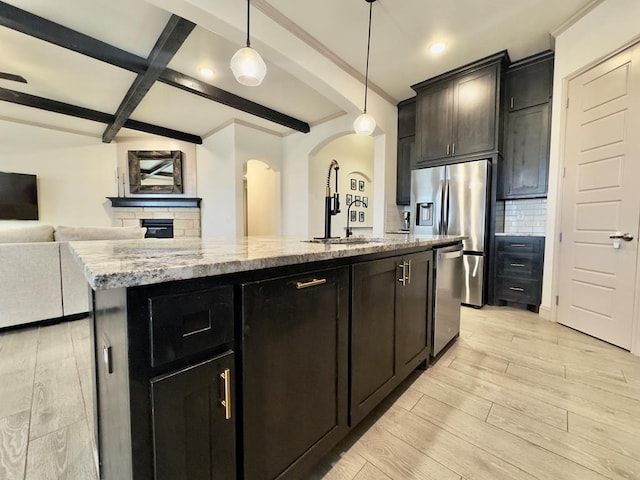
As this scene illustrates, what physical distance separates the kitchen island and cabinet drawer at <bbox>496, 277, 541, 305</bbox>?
9.21ft

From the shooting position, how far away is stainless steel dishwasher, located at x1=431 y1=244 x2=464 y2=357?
1940 millimetres

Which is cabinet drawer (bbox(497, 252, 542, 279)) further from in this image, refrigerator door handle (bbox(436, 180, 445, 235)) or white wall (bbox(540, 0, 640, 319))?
refrigerator door handle (bbox(436, 180, 445, 235))

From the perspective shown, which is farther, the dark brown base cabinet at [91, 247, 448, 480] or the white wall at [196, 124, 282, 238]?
Answer: the white wall at [196, 124, 282, 238]

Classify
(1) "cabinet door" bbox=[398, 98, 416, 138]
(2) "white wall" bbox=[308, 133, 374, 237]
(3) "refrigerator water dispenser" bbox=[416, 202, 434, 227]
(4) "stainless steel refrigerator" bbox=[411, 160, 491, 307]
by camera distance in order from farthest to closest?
(2) "white wall" bbox=[308, 133, 374, 237], (1) "cabinet door" bbox=[398, 98, 416, 138], (3) "refrigerator water dispenser" bbox=[416, 202, 434, 227], (4) "stainless steel refrigerator" bbox=[411, 160, 491, 307]

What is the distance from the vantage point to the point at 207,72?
3.52m

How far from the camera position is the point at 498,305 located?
11.5 feet

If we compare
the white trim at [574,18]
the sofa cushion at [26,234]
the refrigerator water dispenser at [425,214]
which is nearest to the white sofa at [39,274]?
the sofa cushion at [26,234]

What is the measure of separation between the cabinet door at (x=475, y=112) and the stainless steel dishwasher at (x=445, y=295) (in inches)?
72.6

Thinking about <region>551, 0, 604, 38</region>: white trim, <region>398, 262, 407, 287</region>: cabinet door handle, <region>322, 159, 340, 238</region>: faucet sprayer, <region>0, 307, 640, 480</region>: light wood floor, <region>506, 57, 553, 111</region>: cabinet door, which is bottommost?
<region>0, 307, 640, 480</region>: light wood floor

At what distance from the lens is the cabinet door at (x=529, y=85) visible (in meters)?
3.18

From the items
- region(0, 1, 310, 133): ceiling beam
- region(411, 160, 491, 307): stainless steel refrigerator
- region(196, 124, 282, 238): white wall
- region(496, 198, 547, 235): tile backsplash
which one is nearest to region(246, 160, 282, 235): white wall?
region(196, 124, 282, 238): white wall

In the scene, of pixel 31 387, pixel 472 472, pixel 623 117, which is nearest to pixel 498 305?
pixel 623 117

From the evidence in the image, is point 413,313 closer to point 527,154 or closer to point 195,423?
point 195,423

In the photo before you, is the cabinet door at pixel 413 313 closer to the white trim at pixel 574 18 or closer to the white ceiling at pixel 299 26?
the white ceiling at pixel 299 26
